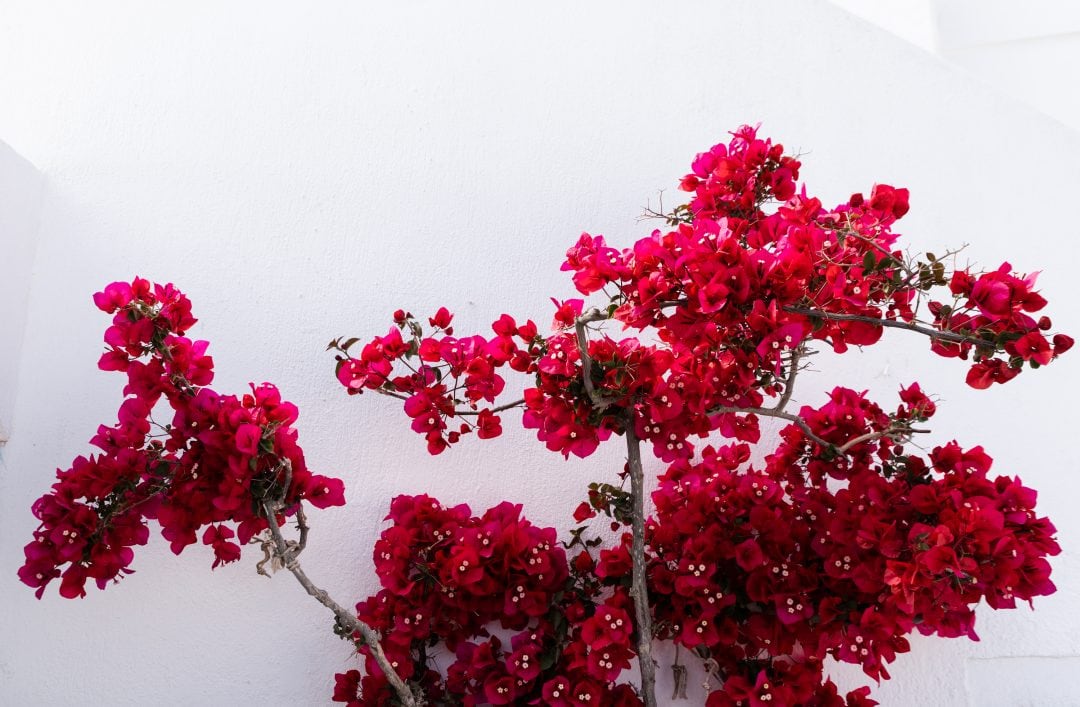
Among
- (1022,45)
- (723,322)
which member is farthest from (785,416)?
(1022,45)

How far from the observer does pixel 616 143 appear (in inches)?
72.8

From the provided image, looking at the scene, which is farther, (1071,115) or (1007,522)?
(1071,115)

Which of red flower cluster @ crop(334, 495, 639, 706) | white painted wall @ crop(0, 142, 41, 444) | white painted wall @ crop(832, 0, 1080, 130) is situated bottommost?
red flower cluster @ crop(334, 495, 639, 706)

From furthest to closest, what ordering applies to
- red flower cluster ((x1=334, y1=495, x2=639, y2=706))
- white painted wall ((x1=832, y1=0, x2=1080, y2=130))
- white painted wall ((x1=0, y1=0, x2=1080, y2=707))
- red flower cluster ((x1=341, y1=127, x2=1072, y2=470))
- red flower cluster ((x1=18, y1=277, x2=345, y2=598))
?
white painted wall ((x1=832, y1=0, x2=1080, y2=130)) → white painted wall ((x1=0, y1=0, x2=1080, y2=707)) → red flower cluster ((x1=334, y1=495, x2=639, y2=706)) → red flower cluster ((x1=18, y1=277, x2=345, y2=598)) → red flower cluster ((x1=341, y1=127, x2=1072, y2=470))

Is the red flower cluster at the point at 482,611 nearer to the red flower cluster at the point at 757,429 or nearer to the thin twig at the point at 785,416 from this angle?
the red flower cluster at the point at 757,429

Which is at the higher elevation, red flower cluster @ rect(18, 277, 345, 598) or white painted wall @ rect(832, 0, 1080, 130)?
white painted wall @ rect(832, 0, 1080, 130)

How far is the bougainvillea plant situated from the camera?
1.19 metres

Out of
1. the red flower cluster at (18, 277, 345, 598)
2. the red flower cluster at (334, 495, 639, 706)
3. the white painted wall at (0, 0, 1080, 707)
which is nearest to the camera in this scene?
the red flower cluster at (18, 277, 345, 598)

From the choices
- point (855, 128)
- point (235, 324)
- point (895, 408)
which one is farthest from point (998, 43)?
point (235, 324)

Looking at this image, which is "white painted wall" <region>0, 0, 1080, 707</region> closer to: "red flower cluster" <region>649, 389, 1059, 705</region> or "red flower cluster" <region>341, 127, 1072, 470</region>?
"red flower cluster" <region>649, 389, 1059, 705</region>

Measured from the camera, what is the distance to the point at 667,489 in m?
1.56

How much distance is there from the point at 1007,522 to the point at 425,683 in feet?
3.41

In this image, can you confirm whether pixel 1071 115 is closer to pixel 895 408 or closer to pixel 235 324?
pixel 895 408

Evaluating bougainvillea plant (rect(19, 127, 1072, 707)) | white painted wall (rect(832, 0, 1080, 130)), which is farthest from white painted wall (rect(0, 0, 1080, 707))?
white painted wall (rect(832, 0, 1080, 130))
